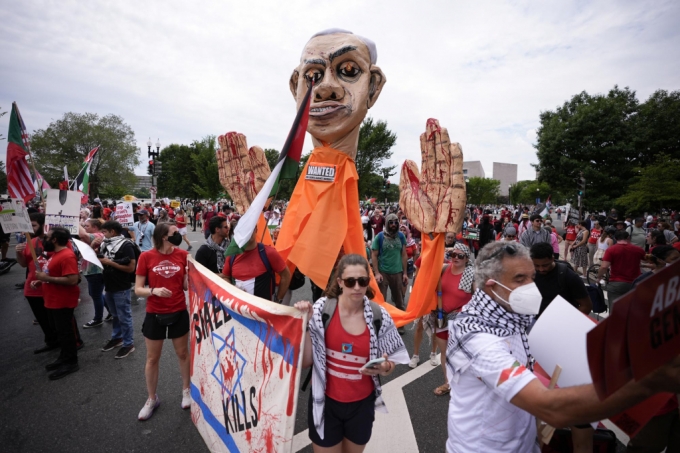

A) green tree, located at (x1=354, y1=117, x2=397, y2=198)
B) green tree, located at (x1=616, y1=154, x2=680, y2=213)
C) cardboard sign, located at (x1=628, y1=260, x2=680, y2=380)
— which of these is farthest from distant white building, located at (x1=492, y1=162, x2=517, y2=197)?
cardboard sign, located at (x1=628, y1=260, x2=680, y2=380)

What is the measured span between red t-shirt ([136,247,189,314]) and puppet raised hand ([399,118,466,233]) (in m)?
2.41

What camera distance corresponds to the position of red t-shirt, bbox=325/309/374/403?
1988 millimetres

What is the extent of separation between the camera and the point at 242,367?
2238mm

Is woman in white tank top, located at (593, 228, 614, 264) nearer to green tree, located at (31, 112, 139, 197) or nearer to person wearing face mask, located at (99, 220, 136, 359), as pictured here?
person wearing face mask, located at (99, 220, 136, 359)

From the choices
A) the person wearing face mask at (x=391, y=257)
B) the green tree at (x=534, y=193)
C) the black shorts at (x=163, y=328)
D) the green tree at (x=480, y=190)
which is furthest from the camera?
the green tree at (x=480, y=190)

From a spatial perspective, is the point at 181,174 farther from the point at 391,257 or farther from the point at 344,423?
the point at 344,423

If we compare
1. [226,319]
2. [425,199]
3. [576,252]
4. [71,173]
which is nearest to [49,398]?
[226,319]

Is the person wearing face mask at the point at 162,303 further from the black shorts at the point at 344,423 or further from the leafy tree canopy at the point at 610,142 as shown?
the leafy tree canopy at the point at 610,142

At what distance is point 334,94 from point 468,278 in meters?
2.47

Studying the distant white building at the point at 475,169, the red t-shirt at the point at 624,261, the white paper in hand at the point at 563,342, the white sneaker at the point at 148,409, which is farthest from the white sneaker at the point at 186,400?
the distant white building at the point at 475,169

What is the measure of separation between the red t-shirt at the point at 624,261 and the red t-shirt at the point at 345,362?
4846 mm


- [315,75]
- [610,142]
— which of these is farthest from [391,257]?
[610,142]

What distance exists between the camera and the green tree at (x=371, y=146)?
2831cm

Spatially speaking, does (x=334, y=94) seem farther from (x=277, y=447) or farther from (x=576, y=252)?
(x=576, y=252)
